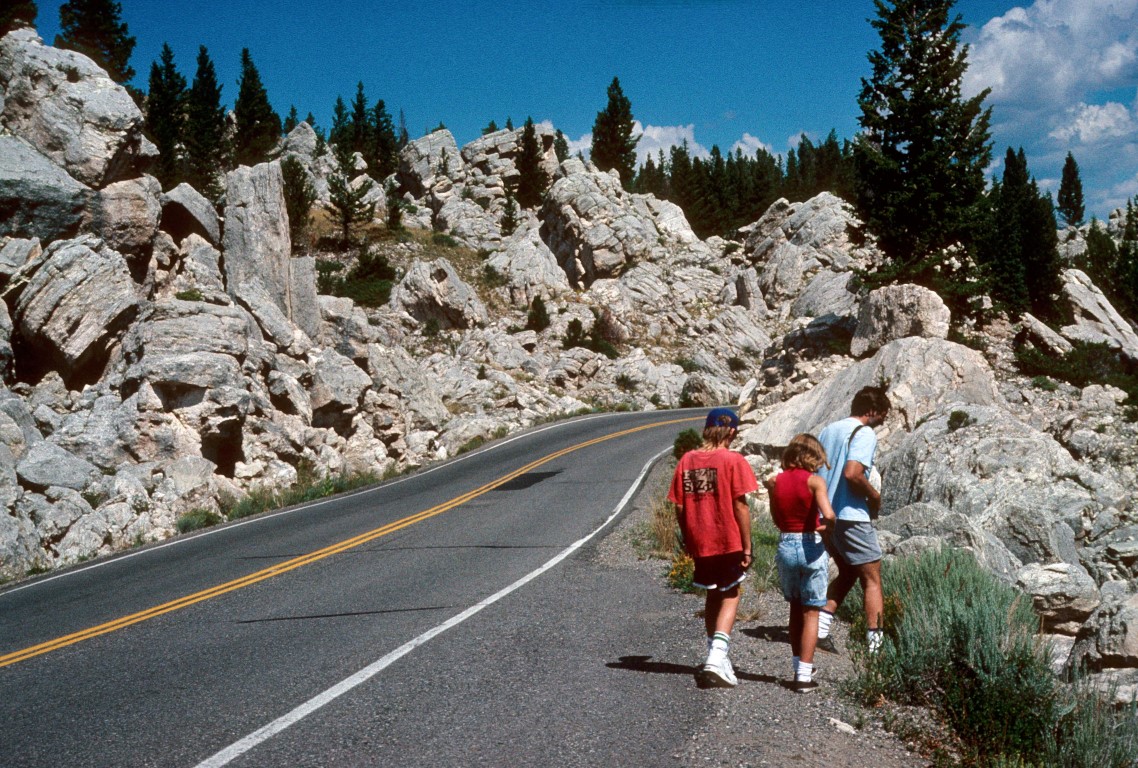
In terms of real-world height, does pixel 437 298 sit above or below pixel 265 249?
below

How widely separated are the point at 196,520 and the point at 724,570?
14.2 m

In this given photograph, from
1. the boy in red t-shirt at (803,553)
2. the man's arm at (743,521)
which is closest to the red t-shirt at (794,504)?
the boy in red t-shirt at (803,553)

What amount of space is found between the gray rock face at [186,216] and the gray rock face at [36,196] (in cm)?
460

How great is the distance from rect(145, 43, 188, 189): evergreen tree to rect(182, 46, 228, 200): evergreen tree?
0.67 metres

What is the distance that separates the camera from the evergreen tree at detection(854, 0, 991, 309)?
2195cm

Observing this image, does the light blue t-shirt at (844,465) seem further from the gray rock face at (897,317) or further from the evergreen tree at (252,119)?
the evergreen tree at (252,119)

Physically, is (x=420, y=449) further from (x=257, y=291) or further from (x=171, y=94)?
(x=171, y=94)

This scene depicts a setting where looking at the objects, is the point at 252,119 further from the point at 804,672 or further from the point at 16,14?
the point at 804,672

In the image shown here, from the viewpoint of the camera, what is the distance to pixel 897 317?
19.9 meters

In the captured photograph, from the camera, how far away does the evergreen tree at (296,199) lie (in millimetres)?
51906

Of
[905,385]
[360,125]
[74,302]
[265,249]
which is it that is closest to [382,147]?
[360,125]

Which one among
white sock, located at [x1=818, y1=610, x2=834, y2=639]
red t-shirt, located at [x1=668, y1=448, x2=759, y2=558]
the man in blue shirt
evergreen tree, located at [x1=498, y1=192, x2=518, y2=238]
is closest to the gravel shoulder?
white sock, located at [x1=818, y1=610, x2=834, y2=639]

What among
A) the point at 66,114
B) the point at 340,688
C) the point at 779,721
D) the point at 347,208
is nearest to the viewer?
the point at 779,721

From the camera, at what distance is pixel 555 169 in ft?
250
